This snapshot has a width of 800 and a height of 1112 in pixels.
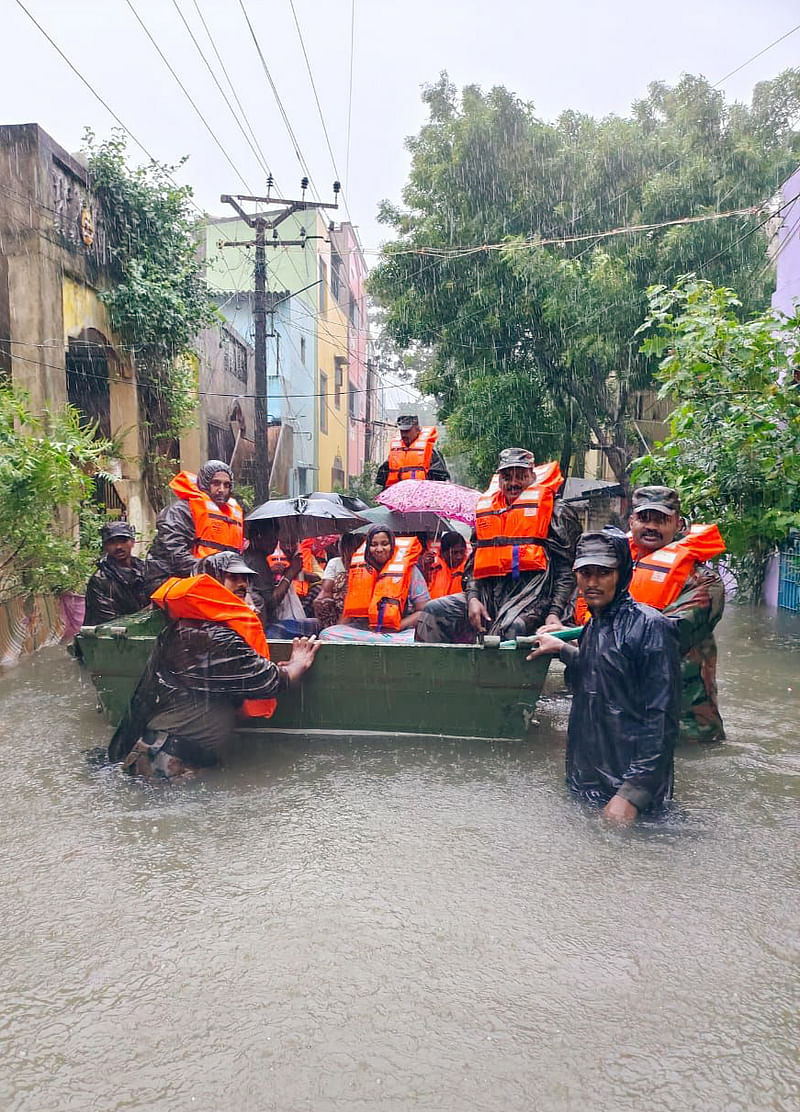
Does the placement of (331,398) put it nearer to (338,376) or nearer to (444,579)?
(338,376)

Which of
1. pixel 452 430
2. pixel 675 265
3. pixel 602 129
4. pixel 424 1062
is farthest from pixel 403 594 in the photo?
pixel 602 129

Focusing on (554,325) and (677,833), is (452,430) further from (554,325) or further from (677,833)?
(677,833)

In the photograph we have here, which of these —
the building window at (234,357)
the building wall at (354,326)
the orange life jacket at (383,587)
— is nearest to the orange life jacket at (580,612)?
the orange life jacket at (383,587)

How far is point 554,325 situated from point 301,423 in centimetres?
1475

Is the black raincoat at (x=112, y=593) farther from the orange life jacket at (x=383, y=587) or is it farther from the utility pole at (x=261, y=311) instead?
the utility pole at (x=261, y=311)

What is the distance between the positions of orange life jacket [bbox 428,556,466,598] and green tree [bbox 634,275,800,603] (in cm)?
226

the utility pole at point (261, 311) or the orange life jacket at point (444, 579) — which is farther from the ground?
the utility pole at point (261, 311)

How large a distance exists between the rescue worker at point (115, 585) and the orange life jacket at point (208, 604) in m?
2.43

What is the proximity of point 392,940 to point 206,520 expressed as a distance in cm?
404

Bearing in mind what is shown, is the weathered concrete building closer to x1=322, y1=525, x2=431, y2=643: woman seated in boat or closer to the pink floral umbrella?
the pink floral umbrella

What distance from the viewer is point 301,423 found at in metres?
29.3

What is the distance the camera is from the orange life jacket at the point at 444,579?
7672 mm

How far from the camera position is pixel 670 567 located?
4871 mm

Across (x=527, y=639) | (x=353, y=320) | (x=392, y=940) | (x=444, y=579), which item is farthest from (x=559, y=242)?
(x=353, y=320)
